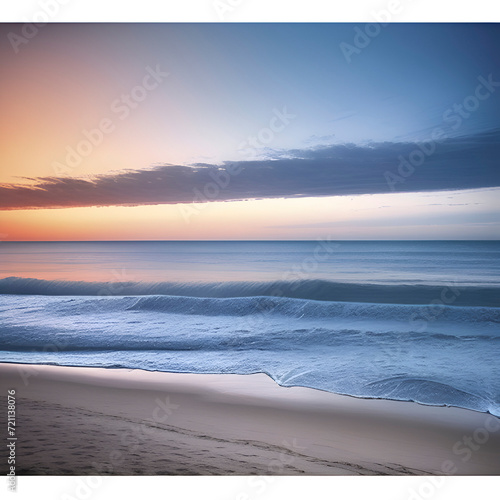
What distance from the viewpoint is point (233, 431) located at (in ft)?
7.57

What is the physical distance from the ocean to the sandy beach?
11.6 inches

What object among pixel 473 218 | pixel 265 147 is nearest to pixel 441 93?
pixel 473 218

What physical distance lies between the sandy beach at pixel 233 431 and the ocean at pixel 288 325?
0.30 metres

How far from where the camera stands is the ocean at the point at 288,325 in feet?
10.3

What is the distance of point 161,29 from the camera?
3.39 metres

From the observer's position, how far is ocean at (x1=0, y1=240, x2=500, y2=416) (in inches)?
124

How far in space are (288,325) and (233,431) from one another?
2.72m

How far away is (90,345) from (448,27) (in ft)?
13.7
